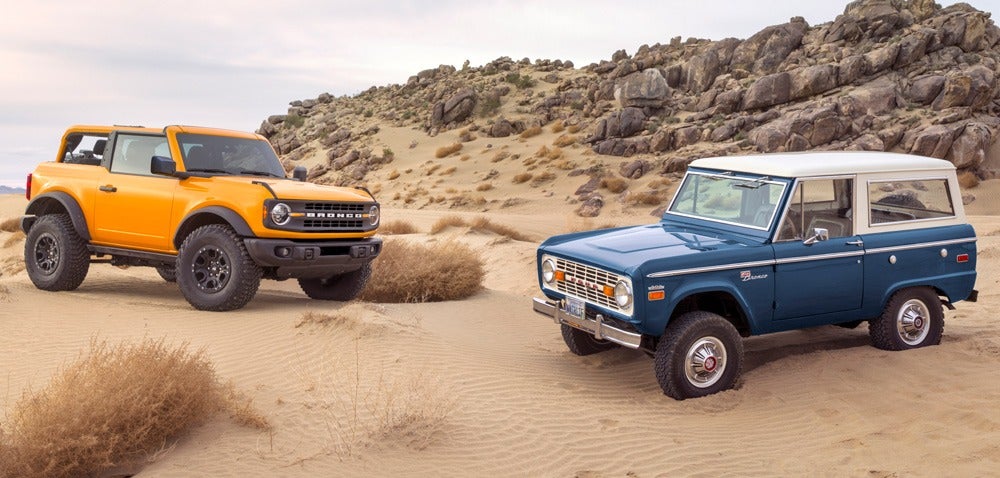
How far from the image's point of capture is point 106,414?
6.55m

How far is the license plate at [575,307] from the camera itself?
342 inches

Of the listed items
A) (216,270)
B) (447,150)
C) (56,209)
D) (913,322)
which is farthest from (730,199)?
(447,150)

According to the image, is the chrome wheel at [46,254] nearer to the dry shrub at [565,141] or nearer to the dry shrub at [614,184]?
the dry shrub at [614,184]

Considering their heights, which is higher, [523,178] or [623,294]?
[623,294]

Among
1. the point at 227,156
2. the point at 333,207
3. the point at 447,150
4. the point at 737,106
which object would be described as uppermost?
the point at 737,106

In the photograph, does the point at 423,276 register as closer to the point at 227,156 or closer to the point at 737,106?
the point at 227,156

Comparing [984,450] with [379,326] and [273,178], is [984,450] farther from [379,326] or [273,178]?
[273,178]

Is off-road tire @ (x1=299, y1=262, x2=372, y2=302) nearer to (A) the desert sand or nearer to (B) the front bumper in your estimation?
(A) the desert sand

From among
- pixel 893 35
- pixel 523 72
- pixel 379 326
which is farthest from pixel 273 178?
pixel 523 72

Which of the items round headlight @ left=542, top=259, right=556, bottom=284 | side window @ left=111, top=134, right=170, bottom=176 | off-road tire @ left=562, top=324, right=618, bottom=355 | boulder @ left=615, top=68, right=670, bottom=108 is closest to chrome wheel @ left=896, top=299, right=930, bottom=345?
off-road tire @ left=562, top=324, right=618, bottom=355

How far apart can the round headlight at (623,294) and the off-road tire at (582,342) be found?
73.8 inches

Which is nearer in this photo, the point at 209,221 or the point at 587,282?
the point at 587,282

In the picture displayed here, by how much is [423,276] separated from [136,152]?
4.37 metres

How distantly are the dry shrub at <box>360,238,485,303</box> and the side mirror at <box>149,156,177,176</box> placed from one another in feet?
11.2
